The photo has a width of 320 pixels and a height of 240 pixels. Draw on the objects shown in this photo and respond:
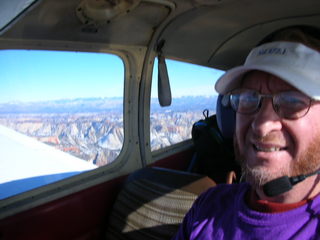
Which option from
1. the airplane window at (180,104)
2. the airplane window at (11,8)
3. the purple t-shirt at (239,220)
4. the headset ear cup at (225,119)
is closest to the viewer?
the purple t-shirt at (239,220)

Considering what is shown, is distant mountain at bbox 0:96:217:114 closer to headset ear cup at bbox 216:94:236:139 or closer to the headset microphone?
headset ear cup at bbox 216:94:236:139

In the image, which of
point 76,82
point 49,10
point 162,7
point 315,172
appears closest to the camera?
point 315,172

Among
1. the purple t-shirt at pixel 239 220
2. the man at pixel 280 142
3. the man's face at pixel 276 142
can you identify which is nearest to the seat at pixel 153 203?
the purple t-shirt at pixel 239 220

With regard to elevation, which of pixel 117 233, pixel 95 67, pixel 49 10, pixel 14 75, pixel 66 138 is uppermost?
pixel 49 10

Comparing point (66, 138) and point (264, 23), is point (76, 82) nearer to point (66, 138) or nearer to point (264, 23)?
point (66, 138)

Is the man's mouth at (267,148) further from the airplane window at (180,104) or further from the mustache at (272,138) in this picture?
the airplane window at (180,104)

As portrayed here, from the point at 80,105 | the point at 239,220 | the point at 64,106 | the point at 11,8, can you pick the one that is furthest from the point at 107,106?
the point at 239,220

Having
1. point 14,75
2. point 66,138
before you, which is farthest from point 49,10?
point 66,138

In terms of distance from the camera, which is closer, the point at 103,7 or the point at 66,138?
the point at 103,7
